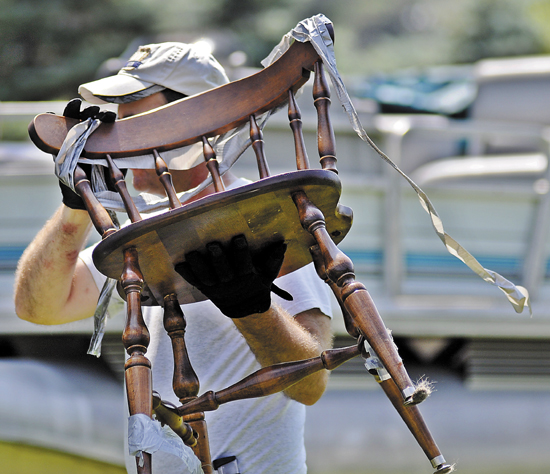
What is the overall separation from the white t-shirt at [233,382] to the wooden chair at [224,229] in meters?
0.21

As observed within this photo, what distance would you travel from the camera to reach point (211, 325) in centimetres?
174

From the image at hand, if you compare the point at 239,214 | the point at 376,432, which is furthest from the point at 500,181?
the point at 239,214

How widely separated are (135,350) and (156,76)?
76cm

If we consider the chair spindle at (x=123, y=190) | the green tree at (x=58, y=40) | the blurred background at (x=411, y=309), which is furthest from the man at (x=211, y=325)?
the green tree at (x=58, y=40)

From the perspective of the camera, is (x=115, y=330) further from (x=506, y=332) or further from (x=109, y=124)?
(x=109, y=124)

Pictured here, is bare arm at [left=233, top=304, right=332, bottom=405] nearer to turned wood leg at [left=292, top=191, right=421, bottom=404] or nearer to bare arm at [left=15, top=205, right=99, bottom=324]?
turned wood leg at [left=292, top=191, right=421, bottom=404]

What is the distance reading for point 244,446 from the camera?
167cm

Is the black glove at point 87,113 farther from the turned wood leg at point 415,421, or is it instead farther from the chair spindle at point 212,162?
the turned wood leg at point 415,421

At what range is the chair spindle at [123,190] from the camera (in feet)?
4.32

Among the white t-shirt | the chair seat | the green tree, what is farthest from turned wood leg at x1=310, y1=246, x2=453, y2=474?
the green tree

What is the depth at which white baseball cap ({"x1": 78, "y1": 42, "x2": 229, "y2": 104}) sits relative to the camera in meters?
1.58

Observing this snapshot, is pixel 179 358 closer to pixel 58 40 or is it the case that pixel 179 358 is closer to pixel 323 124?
pixel 323 124

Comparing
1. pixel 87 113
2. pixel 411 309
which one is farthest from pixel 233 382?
pixel 411 309

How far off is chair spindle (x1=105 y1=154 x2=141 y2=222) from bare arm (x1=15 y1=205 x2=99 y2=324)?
1.10ft
